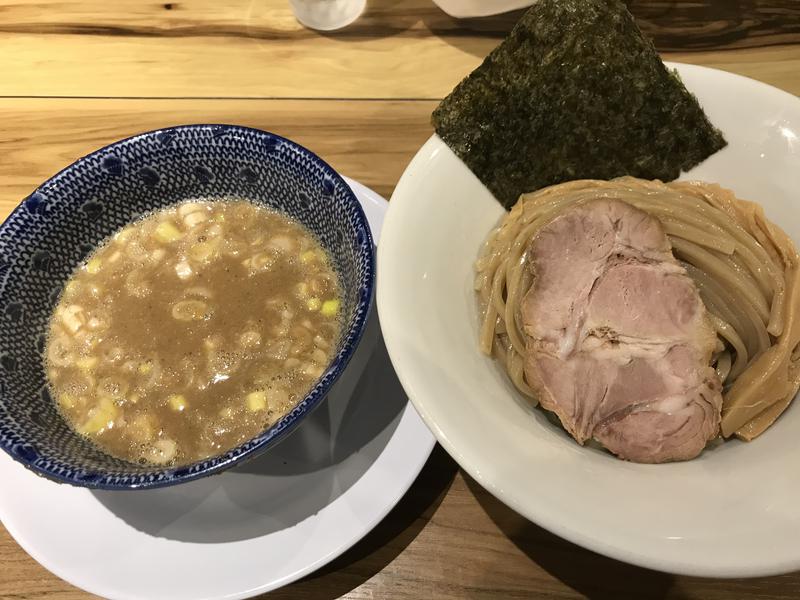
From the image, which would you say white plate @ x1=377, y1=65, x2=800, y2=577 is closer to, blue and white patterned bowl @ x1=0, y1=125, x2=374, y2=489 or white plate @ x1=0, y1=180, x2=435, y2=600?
blue and white patterned bowl @ x1=0, y1=125, x2=374, y2=489

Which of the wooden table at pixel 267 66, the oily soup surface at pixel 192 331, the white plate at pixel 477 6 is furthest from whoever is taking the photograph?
the white plate at pixel 477 6

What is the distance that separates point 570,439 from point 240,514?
78 cm

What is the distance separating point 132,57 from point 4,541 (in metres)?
1.77

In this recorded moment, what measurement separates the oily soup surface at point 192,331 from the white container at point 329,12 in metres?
1.01

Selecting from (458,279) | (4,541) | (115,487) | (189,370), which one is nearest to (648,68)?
(458,279)

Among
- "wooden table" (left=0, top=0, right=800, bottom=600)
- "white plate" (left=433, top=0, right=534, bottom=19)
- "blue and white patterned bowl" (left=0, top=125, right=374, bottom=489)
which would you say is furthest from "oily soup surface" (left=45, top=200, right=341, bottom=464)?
"white plate" (left=433, top=0, right=534, bottom=19)

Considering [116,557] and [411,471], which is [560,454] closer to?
[411,471]

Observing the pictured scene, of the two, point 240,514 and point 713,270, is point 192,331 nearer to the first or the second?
point 240,514

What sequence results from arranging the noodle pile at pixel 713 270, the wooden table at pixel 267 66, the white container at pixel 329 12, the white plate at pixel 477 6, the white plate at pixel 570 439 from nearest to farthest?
the white plate at pixel 570 439
the noodle pile at pixel 713 270
the wooden table at pixel 267 66
the white plate at pixel 477 6
the white container at pixel 329 12

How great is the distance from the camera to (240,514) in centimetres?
144

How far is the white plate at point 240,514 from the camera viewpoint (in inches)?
52.6

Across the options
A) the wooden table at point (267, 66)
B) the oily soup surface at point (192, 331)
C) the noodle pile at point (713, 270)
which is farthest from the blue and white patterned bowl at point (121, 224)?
the wooden table at point (267, 66)

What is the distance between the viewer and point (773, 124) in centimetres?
139

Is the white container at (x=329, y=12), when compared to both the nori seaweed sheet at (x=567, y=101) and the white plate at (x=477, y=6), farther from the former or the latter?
the nori seaweed sheet at (x=567, y=101)
